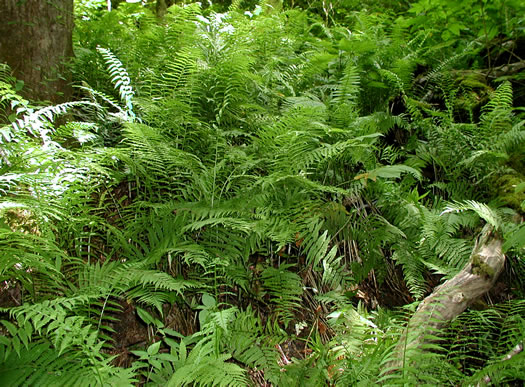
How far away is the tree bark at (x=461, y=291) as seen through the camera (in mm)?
1860

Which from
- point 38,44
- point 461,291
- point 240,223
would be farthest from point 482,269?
point 38,44

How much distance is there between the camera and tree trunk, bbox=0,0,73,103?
2.70 m

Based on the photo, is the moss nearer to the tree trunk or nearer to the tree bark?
the tree bark

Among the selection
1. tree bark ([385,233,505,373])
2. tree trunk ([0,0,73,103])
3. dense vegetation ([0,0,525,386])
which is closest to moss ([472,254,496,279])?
tree bark ([385,233,505,373])

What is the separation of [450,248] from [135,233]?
77.4 inches

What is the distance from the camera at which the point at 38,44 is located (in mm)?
2789

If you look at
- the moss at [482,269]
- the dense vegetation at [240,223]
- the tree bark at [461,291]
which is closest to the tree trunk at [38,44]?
the dense vegetation at [240,223]

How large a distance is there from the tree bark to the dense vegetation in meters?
0.08

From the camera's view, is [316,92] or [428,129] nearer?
[428,129]

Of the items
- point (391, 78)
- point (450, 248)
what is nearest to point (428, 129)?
point (391, 78)

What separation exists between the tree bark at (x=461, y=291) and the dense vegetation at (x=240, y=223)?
8cm

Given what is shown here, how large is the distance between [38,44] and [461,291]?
10.6ft

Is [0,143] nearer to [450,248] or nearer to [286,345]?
[286,345]

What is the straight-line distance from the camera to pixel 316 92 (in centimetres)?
362
